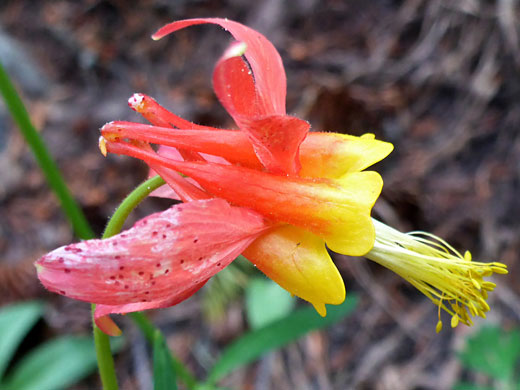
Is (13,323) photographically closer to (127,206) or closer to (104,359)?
(104,359)

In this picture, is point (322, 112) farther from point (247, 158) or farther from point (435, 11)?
point (247, 158)

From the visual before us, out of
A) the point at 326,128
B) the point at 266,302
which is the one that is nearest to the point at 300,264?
the point at 266,302

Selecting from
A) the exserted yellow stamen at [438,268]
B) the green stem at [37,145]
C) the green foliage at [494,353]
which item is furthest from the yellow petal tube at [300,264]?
the green foliage at [494,353]

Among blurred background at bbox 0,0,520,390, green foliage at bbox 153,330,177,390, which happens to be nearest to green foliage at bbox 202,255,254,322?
blurred background at bbox 0,0,520,390

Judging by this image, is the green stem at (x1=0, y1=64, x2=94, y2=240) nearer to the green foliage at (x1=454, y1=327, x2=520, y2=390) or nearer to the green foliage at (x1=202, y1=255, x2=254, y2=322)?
the green foliage at (x1=202, y1=255, x2=254, y2=322)

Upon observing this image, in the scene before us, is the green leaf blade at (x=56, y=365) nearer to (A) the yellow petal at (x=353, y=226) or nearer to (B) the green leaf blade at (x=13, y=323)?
(B) the green leaf blade at (x=13, y=323)

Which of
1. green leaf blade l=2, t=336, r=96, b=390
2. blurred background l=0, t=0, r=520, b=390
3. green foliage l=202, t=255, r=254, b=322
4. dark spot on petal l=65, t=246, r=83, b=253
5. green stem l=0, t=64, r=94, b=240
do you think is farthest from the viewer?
green foliage l=202, t=255, r=254, b=322

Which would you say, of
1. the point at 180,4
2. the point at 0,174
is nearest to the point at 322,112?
the point at 180,4
